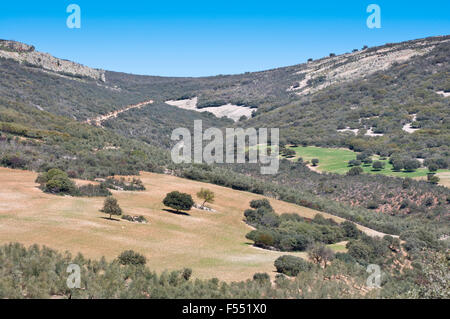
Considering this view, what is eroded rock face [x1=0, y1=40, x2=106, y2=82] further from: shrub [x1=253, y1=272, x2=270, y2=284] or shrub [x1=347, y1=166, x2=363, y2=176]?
shrub [x1=253, y1=272, x2=270, y2=284]

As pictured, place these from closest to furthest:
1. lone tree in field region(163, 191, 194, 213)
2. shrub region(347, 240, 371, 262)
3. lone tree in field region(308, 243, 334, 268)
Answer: lone tree in field region(308, 243, 334, 268), shrub region(347, 240, 371, 262), lone tree in field region(163, 191, 194, 213)

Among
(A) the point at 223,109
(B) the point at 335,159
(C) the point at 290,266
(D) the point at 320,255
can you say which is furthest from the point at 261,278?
(A) the point at 223,109

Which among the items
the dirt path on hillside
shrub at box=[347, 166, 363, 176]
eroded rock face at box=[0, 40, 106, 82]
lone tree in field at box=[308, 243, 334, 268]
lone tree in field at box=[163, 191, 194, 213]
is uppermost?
eroded rock face at box=[0, 40, 106, 82]

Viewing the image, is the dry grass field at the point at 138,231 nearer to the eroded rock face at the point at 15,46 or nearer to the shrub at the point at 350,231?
the shrub at the point at 350,231

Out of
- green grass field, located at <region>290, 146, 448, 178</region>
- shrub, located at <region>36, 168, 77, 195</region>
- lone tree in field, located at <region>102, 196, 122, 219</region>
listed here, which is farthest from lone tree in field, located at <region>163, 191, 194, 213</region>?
green grass field, located at <region>290, 146, 448, 178</region>

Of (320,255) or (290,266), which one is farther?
(320,255)

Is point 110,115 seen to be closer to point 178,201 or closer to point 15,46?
point 15,46
